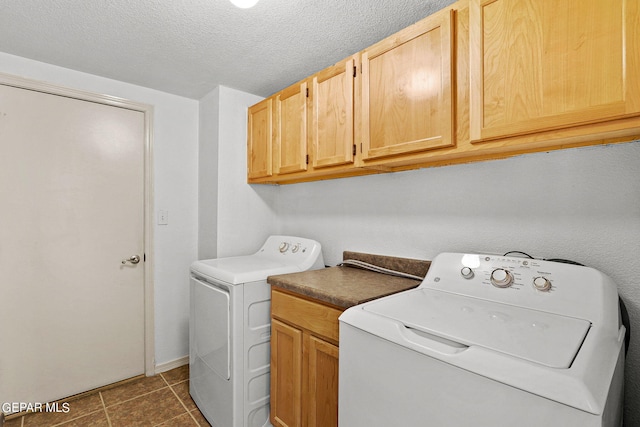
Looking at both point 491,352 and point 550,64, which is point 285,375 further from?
point 550,64

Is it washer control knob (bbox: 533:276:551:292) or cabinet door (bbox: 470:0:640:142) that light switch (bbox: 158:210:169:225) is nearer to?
cabinet door (bbox: 470:0:640:142)

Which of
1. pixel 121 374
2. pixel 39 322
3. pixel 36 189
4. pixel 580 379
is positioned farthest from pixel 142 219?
pixel 580 379

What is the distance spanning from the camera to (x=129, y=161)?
90.2 inches

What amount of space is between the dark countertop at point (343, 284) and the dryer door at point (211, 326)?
312 mm

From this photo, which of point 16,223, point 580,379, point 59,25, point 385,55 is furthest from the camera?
point 16,223

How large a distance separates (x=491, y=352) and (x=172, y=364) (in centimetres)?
257

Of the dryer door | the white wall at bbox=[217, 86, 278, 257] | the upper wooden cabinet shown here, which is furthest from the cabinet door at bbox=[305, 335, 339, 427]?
the white wall at bbox=[217, 86, 278, 257]

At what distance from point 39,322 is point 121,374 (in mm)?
673

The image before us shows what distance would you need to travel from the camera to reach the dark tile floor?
185 cm

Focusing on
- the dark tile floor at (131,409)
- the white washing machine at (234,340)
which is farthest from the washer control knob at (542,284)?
the dark tile floor at (131,409)

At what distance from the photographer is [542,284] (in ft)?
3.57

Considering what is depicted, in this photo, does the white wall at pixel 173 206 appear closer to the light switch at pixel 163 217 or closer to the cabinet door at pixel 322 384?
the light switch at pixel 163 217

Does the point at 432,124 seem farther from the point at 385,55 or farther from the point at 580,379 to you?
the point at 580,379

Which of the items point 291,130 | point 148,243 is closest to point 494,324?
point 291,130
